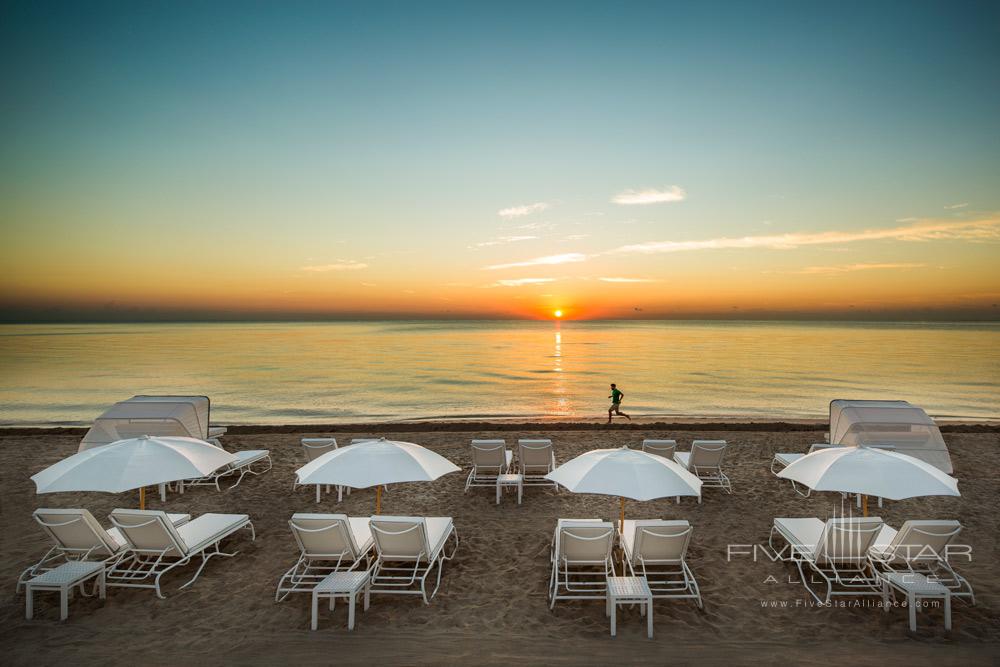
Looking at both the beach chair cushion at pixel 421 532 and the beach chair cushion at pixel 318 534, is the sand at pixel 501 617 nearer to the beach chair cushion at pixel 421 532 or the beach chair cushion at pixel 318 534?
the beach chair cushion at pixel 421 532

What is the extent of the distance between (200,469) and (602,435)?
10.6m

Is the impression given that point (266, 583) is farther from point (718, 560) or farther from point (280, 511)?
point (718, 560)

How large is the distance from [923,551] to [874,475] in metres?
1.08

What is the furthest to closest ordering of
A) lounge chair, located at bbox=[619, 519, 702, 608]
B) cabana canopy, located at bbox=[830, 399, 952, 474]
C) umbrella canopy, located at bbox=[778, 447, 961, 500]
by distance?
cabana canopy, located at bbox=[830, 399, 952, 474] → lounge chair, located at bbox=[619, 519, 702, 608] → umbrella canopy, located at bbox=[778, 447, 961, 500]

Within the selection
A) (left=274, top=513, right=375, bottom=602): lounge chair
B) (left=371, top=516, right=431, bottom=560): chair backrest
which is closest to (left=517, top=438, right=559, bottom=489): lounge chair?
(left=371, top=516, right=431, bottom=560): chair backrest

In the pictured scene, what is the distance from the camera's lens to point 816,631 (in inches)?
197

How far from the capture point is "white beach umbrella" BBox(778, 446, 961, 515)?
5387mm

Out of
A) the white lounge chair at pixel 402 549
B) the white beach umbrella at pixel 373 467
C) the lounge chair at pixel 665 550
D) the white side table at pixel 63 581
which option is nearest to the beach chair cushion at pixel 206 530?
the white side table at pixel 63 581

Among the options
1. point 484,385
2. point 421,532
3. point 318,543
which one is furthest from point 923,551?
point 484,385

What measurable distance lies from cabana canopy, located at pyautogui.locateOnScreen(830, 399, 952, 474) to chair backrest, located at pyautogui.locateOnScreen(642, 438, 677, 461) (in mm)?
4000

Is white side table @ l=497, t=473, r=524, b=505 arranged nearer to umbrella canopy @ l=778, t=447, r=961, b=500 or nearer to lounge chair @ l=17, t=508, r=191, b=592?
umbrella canopy @ l=778, t=447, r=961, b=500

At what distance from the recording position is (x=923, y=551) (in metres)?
5.63

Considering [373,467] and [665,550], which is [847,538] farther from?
[373,467]

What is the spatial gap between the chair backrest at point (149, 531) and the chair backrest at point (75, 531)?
285 millimetres
